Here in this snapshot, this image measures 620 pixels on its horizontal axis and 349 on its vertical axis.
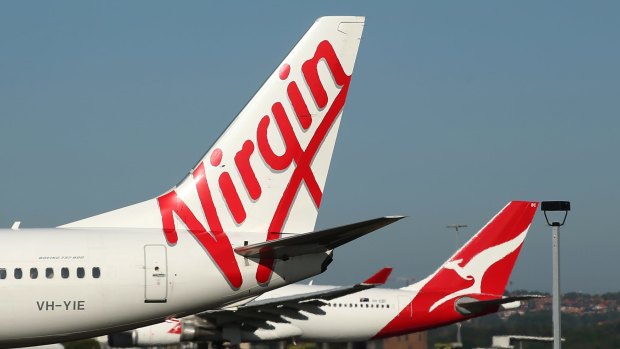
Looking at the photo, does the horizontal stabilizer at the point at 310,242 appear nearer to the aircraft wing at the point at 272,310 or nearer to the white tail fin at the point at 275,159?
the white tail fin at the point at 275,159

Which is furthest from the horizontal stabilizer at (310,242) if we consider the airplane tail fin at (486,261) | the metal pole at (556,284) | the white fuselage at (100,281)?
the airplane tail fin at (486,261)

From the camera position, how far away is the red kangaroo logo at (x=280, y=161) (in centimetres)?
1762

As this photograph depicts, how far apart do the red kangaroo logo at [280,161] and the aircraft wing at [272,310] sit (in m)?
15.7

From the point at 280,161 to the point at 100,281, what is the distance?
361cm

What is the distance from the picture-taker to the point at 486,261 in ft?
135

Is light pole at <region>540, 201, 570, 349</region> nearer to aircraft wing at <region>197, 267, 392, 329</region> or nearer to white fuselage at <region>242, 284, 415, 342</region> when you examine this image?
aircraft wing at <region>197, 267, 392, 329</region>

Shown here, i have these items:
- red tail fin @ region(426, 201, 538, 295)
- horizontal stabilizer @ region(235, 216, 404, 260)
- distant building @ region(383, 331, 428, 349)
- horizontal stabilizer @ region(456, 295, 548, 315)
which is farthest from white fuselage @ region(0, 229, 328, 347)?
distant building @ region(383, 331, 428, 349)

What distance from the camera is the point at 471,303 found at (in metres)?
40.9

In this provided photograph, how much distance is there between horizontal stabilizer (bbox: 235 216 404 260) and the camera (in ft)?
50.3

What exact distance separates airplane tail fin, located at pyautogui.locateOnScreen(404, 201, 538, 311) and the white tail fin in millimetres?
23701

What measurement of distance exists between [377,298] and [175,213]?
2538 centimetres

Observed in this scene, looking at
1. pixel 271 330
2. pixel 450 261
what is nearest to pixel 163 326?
pixel 271 330

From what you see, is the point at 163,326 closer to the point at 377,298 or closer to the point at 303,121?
the point at 377,298

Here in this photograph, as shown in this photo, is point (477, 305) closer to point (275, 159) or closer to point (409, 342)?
point (409, 342)
